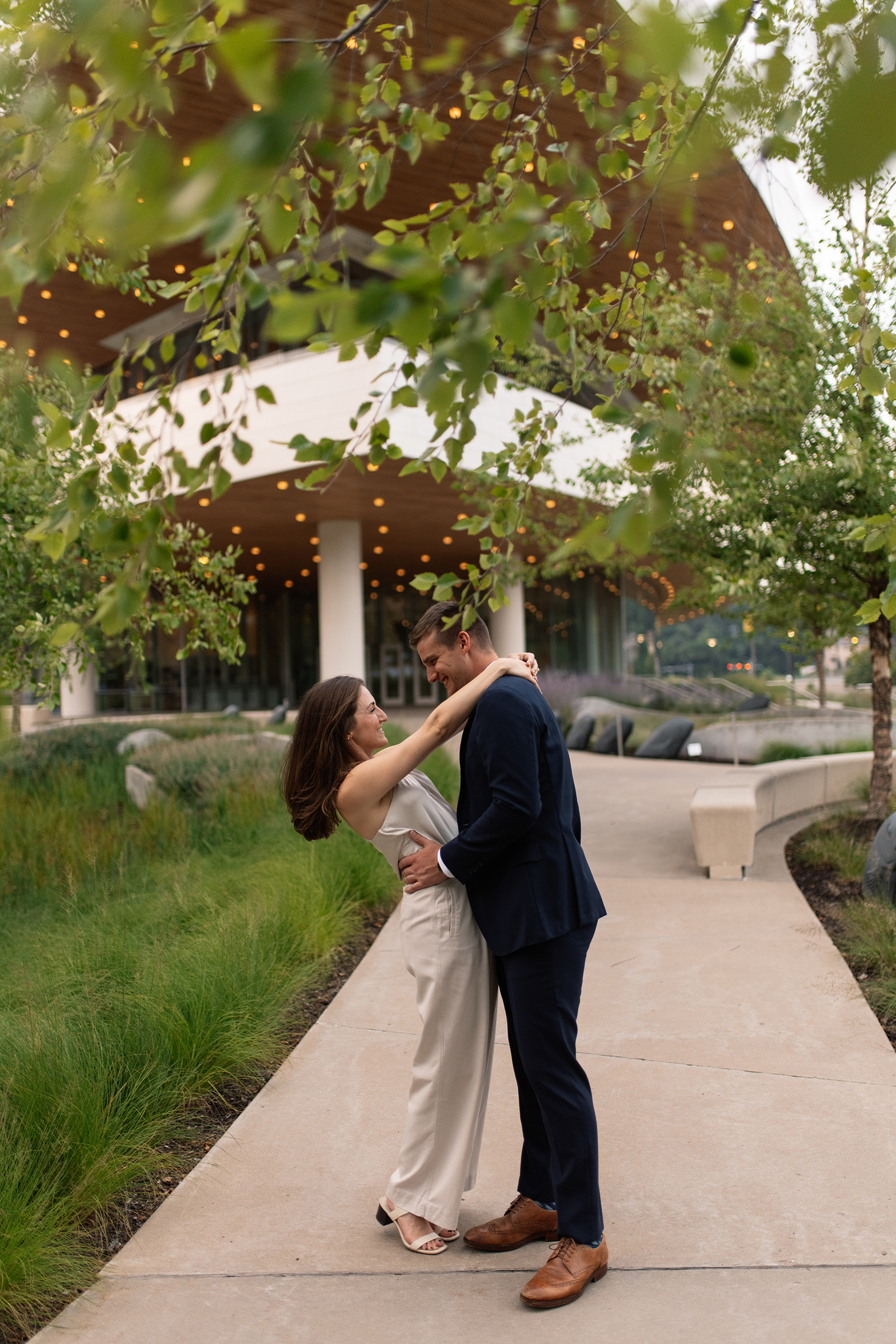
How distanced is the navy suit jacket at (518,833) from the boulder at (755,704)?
2472 centimetres

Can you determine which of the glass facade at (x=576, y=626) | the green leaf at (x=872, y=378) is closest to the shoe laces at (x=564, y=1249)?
the green leaf at (x=872, y=378)

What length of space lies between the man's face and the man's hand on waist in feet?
1.71

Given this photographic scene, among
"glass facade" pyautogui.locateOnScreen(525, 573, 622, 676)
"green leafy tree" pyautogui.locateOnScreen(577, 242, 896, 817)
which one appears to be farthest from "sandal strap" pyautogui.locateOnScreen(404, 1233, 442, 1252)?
"glass facade" pyautogui.locateOnScreen(525, 573, 622, 676)

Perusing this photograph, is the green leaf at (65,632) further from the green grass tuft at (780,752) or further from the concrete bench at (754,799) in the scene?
the green grass tuft at (780,752)

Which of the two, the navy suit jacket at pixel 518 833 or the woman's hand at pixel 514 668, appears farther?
the woman's hand at pixel 514 668

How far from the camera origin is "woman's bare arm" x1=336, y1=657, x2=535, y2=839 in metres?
3.02

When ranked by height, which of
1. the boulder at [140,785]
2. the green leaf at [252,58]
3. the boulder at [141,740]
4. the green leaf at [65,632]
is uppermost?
the green leaf at [252,58]

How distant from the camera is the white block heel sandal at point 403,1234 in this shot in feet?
10.0

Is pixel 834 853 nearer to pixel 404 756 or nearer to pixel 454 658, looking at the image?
pixel 454 658

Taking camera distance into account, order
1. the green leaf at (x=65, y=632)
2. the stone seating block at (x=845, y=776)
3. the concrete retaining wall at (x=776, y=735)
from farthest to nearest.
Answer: the concrete retaining wall at (x=776, y=735) < the stone seating block at (x=845, y=776) < the green leaf at (x=65, y=632)

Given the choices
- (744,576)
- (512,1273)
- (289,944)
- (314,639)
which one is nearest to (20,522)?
(289,944)

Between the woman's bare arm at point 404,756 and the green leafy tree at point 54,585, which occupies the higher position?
the green leafy tree at point 54,585

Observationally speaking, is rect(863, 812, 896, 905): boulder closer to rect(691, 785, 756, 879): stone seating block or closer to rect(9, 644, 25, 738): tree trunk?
rect(691, 785, 756, 879): stone seating block

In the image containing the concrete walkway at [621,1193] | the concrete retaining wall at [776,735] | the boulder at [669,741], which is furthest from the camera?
the boulder at [669,741]
